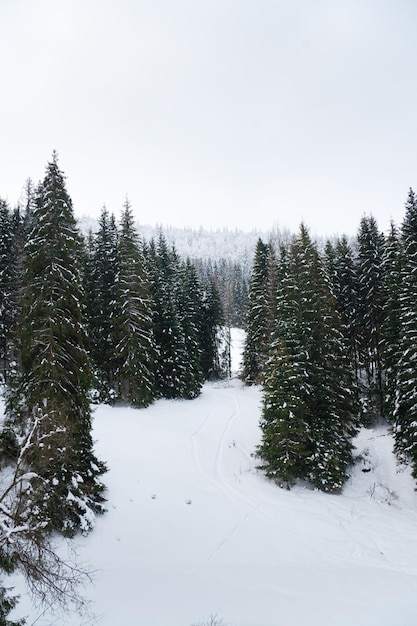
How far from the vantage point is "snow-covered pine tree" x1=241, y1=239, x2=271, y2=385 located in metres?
38.0

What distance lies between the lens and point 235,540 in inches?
587

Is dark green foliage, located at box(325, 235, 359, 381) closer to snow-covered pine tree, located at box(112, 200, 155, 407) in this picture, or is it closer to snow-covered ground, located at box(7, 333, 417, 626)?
snow-covered ground, located at box(7, 333, 417, 626)

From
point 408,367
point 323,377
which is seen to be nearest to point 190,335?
point 323,377

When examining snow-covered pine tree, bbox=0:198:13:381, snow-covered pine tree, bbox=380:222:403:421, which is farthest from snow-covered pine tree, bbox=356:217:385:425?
snow-covered pine tree, bbox=0:198:13:381

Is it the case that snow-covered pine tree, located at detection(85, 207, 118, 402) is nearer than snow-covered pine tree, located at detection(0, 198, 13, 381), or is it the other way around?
snow-covered pine tree, located at detection(0, 198, 13, 381)

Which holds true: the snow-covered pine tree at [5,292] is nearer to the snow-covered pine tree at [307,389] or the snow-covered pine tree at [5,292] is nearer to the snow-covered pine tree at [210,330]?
the snow-covered pine tree at [307,389]

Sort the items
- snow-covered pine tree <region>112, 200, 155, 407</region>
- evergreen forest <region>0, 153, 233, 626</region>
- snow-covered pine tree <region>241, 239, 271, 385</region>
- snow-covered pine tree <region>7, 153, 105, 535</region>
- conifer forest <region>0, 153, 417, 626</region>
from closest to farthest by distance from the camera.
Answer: evergreen forest <region>0, 153, 233, 626</region> < conifer forest <region>0, 153, 417, 626</region> < snow-covered pine tree <region>7, 153, 105, 535</region> < snow-covered pine tree <region>112, 200, 155, 407</region> < snow-covered pine tree <region>241, 239, 271, 385</region>

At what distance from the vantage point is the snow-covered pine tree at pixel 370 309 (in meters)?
30.7

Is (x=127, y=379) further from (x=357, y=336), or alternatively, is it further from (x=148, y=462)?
(x=357, y=336)

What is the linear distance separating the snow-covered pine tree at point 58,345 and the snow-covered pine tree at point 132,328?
13253mm

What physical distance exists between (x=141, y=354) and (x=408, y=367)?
18757 millimetres

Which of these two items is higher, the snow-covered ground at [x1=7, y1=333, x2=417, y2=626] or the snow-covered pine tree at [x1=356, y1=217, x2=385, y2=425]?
the snow-covered pine tree at [x1=356, y1=217, x2=385, y2=425]

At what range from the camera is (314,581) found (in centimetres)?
1204

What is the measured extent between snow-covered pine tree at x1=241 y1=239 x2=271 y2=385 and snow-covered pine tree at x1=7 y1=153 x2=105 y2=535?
77.5 feet
